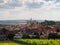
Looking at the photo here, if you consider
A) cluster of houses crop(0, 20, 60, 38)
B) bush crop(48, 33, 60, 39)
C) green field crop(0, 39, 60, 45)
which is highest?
cluster of houses crop(0, 20, 60, 38)

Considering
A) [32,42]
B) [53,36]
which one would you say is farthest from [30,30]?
[53,36]

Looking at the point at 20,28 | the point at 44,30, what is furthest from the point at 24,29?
the point at 44,30

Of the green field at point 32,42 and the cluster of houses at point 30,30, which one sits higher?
the cluster of houses at point 30,30

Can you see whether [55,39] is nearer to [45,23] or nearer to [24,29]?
[45,23]

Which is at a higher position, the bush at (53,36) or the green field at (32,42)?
the bush at (53,36)

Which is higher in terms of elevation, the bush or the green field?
the bush

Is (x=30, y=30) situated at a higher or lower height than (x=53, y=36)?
higher

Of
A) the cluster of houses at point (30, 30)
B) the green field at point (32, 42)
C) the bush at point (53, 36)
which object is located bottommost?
the green field at point (32, 42)

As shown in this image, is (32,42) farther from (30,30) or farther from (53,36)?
(53,36)
